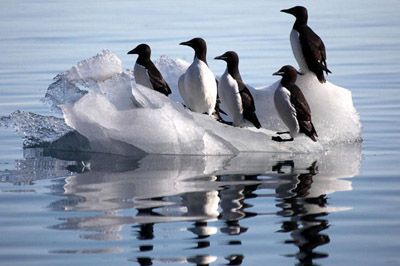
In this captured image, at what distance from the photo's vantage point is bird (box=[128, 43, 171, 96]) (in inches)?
524

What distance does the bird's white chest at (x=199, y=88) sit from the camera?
12.5m

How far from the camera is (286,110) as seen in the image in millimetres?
12031

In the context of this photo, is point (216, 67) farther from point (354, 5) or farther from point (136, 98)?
point (354, 5)

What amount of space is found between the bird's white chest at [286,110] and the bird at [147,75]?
5.13 feet

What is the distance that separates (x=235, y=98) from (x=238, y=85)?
0.21 meters

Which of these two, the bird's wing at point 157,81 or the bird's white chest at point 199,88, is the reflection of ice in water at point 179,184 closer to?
the bird's white chest at point 199,88

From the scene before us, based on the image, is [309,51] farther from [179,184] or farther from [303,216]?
[303,216]

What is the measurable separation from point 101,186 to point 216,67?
9915 millimetres

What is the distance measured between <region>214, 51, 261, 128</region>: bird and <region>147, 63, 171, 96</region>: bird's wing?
2.74ft

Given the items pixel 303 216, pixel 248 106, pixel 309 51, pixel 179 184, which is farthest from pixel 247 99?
pixel 303 216

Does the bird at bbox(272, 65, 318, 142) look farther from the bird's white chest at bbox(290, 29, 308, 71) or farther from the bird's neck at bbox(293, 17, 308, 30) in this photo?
the bird's neck at bbox(293, 17, 308, 30)

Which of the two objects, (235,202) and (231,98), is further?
(231,98)

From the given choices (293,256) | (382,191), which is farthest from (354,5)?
(293,256)

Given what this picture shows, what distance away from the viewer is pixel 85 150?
12281 millimetres
